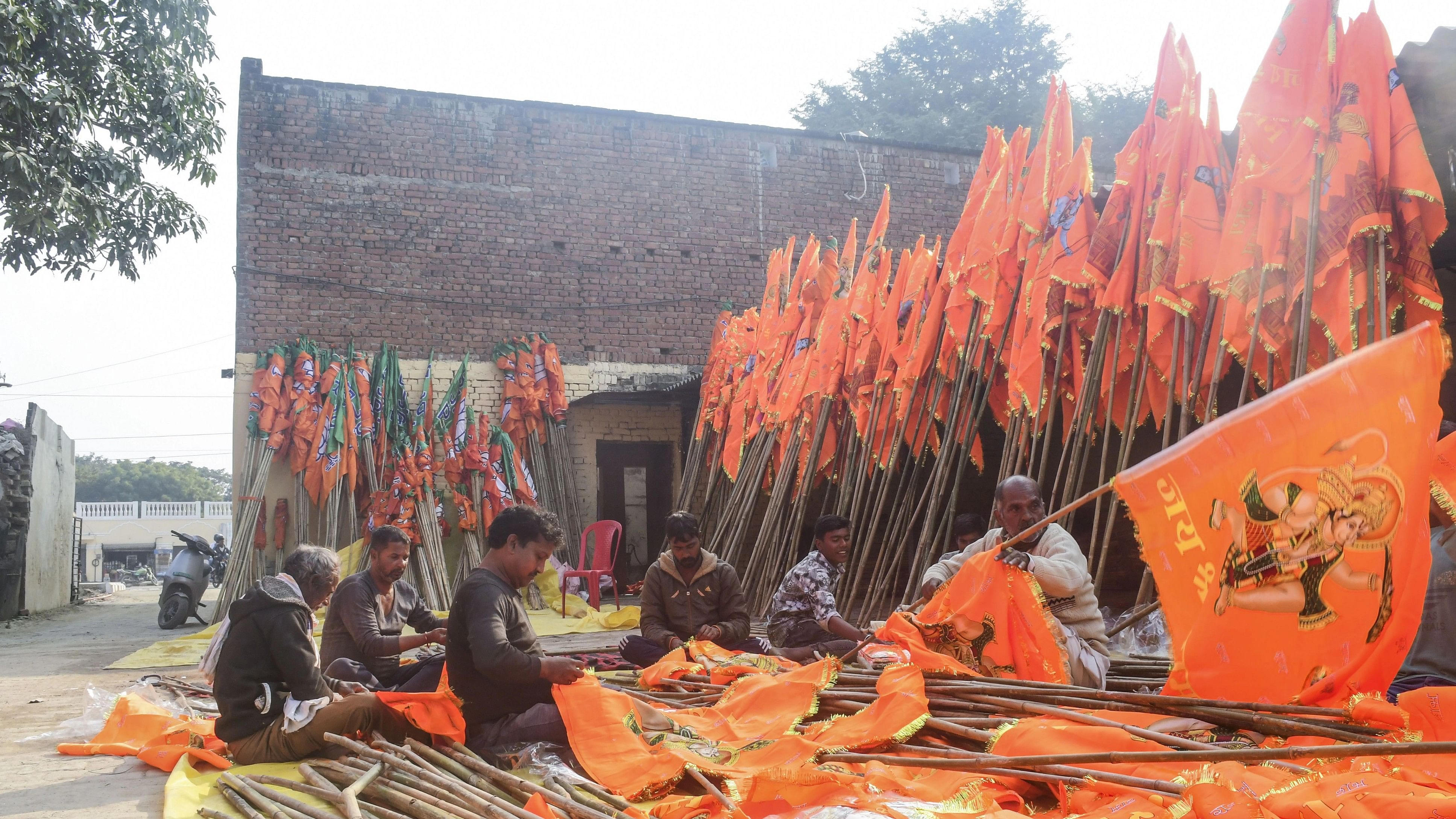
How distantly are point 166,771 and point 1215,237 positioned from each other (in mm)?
4567

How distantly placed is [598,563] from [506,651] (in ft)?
20.4

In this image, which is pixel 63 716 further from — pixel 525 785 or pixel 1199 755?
pixel 1199 755

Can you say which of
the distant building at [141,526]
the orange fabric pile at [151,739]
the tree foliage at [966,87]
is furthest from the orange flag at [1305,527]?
the distant building at [141,526]

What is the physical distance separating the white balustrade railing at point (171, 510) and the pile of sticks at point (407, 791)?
41.4 metres

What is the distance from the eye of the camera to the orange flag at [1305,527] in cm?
228

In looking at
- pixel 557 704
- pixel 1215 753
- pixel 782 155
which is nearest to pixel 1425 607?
pixel 1215 753

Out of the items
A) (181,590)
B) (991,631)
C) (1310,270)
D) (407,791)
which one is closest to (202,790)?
(407,791)

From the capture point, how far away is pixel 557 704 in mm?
3418

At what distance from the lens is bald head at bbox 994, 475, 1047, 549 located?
12.2 feet

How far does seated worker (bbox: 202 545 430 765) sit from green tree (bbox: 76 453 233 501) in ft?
161

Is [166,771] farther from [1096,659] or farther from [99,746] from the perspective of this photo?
[1096,659]

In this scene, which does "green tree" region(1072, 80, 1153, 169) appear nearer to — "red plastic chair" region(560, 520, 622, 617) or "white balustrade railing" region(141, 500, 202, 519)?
"red plastic chair" region(560, 520, 622, 617)

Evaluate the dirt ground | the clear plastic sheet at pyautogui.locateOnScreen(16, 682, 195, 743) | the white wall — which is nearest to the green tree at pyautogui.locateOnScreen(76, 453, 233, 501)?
the white wall

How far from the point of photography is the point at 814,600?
16.3 feet
